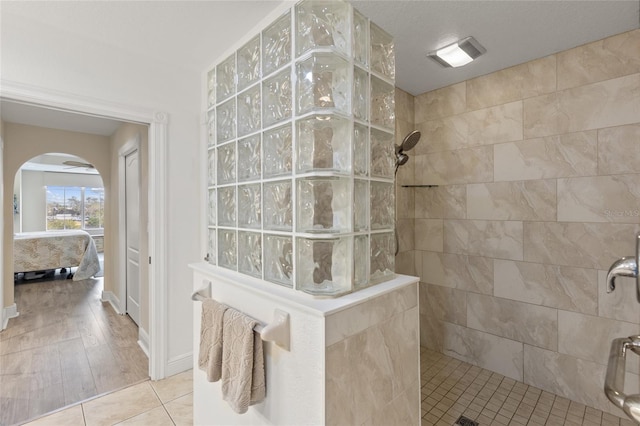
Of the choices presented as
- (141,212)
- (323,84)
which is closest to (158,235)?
(141,212)

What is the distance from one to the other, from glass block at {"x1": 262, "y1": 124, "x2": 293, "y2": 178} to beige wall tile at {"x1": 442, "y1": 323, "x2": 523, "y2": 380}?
211 cm

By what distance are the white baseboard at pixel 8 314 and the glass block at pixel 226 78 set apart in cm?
347

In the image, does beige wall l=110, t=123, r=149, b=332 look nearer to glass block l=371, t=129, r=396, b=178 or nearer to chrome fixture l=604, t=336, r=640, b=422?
A: glass block l=371, t=129, r=396, b=178

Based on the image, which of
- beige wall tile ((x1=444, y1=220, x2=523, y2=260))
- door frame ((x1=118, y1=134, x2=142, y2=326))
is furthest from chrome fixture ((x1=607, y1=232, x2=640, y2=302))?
door frame ((x1=118, y1=134, x2=142, y2=326))

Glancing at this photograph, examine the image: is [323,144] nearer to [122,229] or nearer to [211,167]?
[211,167]

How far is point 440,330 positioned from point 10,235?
4.58 meters

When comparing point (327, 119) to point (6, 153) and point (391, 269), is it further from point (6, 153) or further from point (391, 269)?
point (6, 153)

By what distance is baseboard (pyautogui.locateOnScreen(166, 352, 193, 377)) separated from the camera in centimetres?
218

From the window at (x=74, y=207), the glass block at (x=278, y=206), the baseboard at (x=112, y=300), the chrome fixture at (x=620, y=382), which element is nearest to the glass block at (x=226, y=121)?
the glass block at (x=278, y=206)

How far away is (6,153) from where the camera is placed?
3.33m

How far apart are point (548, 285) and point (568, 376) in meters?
0.58

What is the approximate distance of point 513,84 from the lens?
2.13 m

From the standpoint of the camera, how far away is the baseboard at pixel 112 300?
360 cm

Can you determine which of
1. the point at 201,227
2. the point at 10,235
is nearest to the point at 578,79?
the point at 201,227
